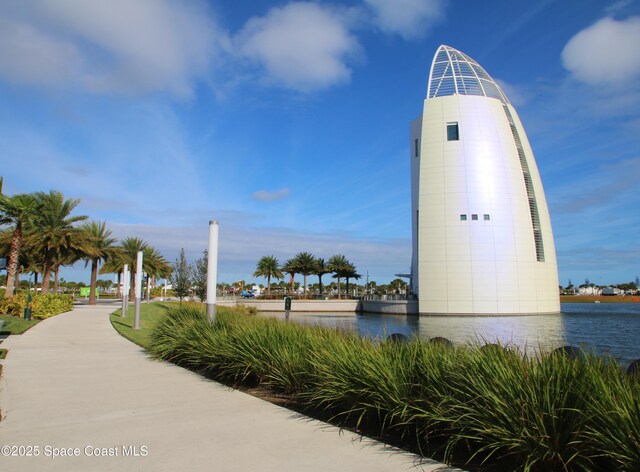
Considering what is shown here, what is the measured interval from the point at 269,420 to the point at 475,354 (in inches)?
108

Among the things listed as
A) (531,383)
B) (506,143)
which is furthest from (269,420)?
(506,143)

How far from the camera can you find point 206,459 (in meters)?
4.54

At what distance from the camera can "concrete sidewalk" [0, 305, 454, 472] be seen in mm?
4469

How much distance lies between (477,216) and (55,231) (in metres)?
43.8

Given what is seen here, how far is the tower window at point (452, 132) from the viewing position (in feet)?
189

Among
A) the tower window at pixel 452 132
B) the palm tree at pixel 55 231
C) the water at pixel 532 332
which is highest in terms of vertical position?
the tower window at pixel 452 132

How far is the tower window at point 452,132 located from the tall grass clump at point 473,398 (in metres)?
53.7

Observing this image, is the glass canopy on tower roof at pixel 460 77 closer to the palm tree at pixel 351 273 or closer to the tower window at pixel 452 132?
the tower window at pixel 452 132

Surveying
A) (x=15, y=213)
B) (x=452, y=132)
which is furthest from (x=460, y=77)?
(x=15, y=213)

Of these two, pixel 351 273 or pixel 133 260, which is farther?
pixel 351 273

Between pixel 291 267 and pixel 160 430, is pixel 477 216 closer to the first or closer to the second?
pixel 291 267

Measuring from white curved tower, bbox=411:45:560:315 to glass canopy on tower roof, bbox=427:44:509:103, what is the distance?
769 mm

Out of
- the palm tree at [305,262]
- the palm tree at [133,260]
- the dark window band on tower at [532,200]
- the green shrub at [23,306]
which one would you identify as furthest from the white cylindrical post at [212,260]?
the palm tree at [305,262]

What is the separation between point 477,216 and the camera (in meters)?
54.7
